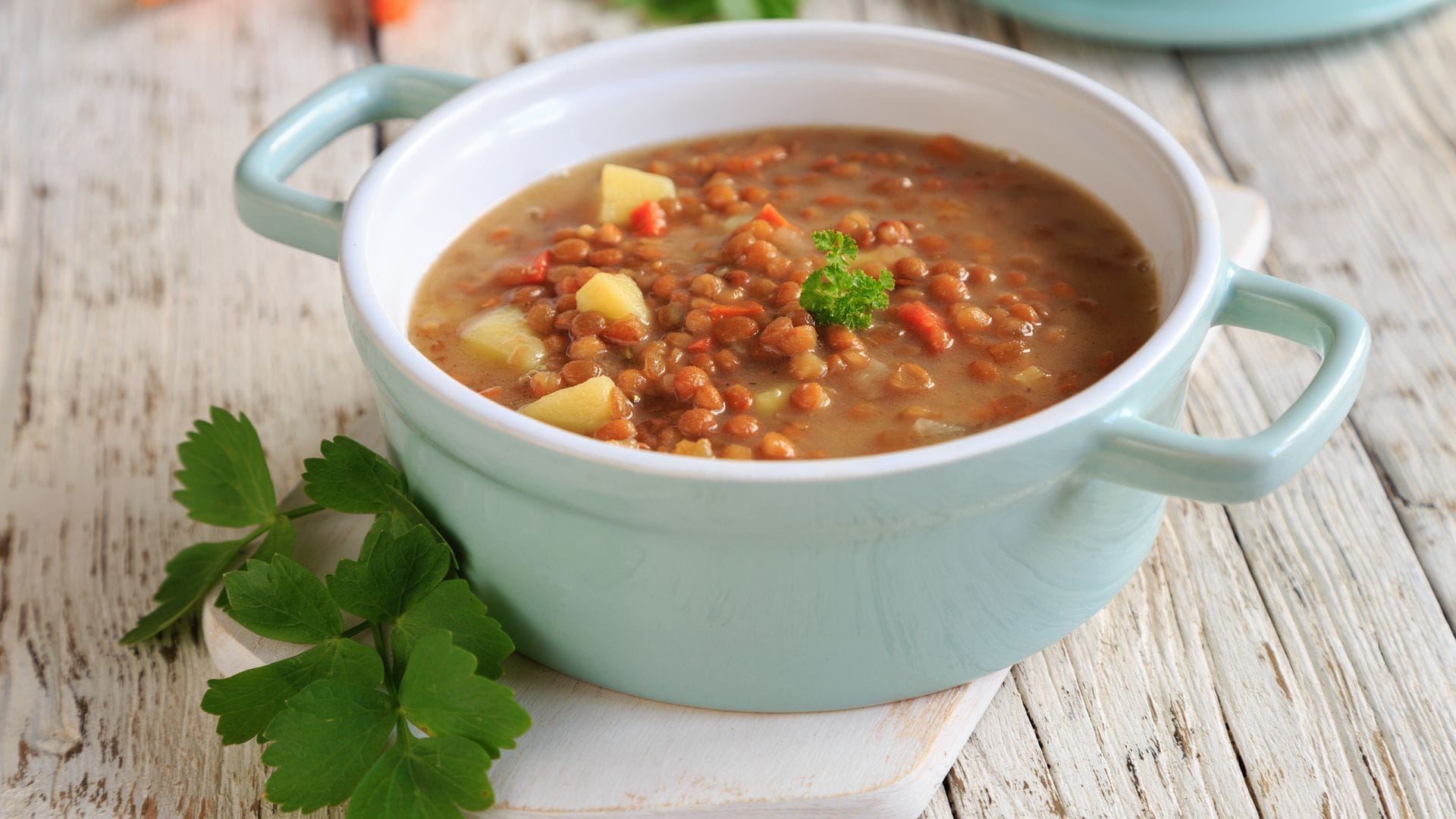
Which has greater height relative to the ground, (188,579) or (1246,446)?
(1246,446)

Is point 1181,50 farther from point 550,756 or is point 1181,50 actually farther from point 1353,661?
point 550,756

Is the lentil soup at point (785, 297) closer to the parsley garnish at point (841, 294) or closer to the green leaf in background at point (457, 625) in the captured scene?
the parsley garnish at point (841, 294)

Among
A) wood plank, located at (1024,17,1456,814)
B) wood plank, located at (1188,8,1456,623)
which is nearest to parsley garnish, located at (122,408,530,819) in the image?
wood plank, located at (1024,17,1456,814)

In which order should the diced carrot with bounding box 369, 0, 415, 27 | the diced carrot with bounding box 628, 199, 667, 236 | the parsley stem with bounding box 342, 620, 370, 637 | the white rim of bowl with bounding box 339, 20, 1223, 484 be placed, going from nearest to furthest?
the white rim of bowl with bounding box 339, 20, 1223, 484 < the parsley stem with bounding box 342, 620, 370, 637 < the diced carrot with bounding box 628, 199, 667, 236 < the diced carrot with bounding box 369, 0, 415, 27

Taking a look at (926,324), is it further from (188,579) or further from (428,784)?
(188,579)

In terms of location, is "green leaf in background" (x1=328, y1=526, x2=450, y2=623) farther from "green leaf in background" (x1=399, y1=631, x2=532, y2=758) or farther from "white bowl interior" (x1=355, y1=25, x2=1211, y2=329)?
"white bowl interior" (x1=355, y1=25, x2=1211, y2=329)

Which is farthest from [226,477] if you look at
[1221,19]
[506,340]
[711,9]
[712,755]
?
[1221,19]

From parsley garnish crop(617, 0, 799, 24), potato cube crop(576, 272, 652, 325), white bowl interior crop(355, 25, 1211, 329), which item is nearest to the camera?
potato cube crop(576, 272, 652, 325)
